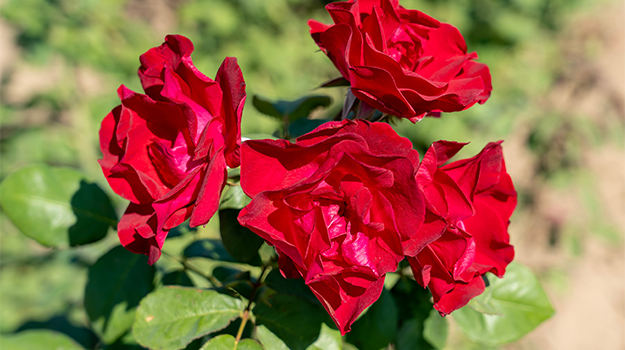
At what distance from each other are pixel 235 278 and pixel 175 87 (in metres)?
0.31

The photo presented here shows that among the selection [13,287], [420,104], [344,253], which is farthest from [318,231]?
[13,287]

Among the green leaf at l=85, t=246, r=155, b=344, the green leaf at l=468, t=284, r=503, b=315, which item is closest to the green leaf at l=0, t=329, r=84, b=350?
the green leaf at l=85, t=246, r=155, b=344

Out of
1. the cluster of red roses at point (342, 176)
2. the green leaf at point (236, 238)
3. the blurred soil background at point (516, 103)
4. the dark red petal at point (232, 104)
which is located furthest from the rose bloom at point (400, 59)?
the blurred soil background at point (516, 103)

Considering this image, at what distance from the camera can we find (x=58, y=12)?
1.80 m

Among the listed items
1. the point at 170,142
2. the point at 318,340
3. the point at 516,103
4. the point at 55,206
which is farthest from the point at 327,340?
the point at 516,103

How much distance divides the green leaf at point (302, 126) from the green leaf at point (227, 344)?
1.15 ft

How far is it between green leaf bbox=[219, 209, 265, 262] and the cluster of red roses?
10 centimetres

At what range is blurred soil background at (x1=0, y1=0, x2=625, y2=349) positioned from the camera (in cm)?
202

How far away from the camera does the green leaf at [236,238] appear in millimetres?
565

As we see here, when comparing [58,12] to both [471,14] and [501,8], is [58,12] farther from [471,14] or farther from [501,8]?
[501,8]

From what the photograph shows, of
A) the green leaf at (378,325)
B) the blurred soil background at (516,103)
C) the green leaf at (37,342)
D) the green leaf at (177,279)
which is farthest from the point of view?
the blurred soil background at (516,103)

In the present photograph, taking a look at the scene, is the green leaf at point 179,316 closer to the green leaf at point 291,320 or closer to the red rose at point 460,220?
the green leaf at point 291,320

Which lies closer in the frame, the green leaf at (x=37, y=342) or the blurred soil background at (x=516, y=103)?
the green leaf at (x=37, y=342)

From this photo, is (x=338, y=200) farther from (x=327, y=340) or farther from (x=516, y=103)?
(x=516, y=103)
